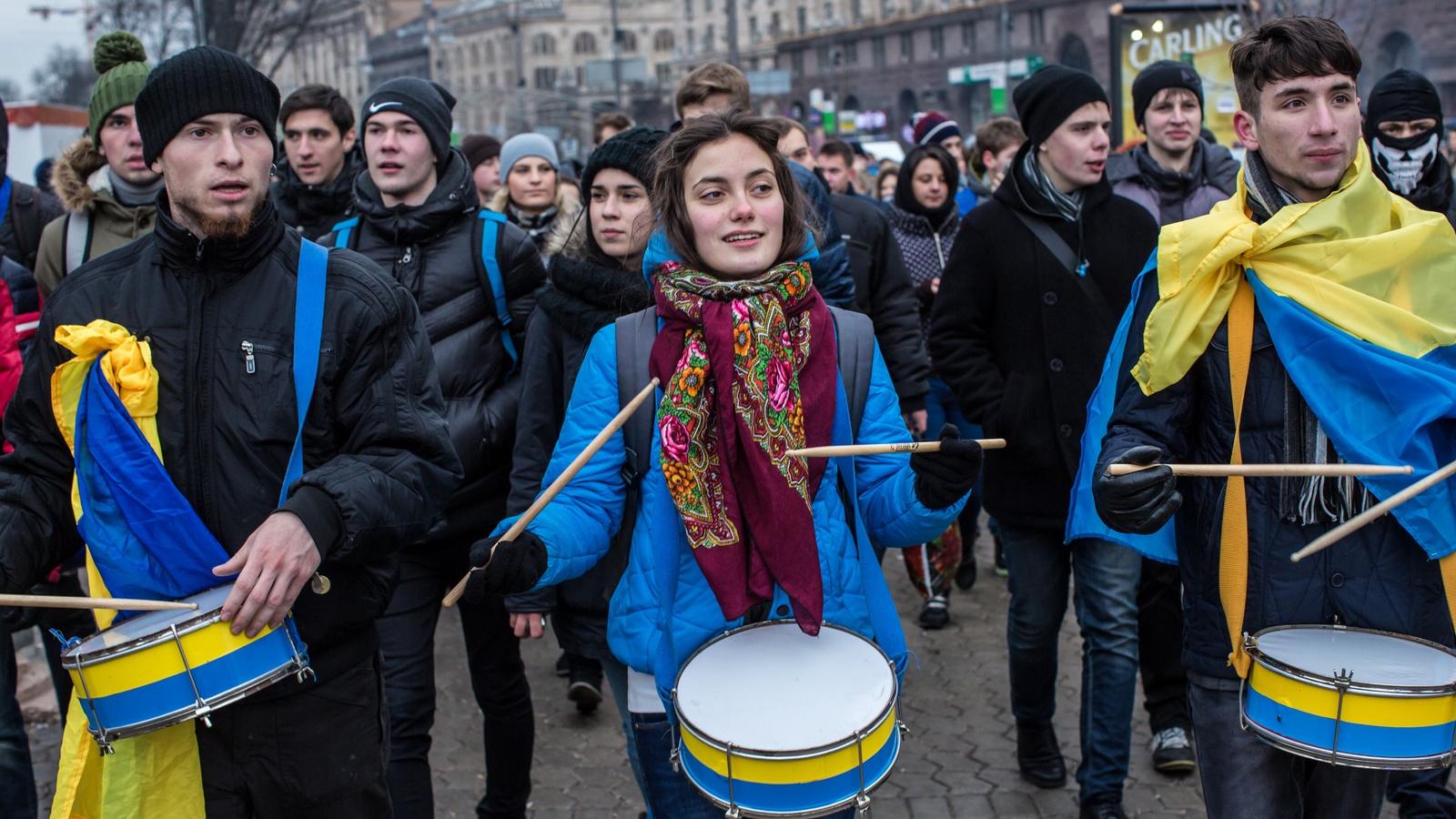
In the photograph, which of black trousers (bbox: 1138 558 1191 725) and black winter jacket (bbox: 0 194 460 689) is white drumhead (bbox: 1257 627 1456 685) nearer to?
black winter jacket (bbox: 0 194 460 689)

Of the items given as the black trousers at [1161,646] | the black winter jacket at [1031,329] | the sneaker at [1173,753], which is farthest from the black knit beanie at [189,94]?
the sneaker at [1173,753]

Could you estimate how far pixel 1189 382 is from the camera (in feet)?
10.8

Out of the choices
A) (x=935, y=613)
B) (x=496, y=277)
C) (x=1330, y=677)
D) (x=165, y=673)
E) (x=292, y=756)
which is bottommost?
(x=935, y=613)

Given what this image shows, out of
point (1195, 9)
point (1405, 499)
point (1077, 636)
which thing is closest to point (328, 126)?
point (1077, 636)

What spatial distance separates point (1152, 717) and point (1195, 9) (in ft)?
38.0

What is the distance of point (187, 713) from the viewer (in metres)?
2.82

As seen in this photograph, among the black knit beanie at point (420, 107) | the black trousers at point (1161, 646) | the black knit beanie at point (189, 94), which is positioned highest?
the black knit beanie at point (420, 107)

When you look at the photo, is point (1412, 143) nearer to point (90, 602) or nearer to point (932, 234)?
point (932, 234)

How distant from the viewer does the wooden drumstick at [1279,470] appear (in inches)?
110

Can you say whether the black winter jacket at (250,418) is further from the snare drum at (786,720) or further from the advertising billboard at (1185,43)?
the advertising billboard at (1185,43)

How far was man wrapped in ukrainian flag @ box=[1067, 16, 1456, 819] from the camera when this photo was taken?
9.93 ft

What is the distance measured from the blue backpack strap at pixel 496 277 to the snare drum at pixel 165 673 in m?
1.97

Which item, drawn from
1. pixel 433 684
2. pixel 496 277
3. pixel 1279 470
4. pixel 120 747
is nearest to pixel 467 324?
pixel 496 277

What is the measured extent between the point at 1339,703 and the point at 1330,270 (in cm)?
91
